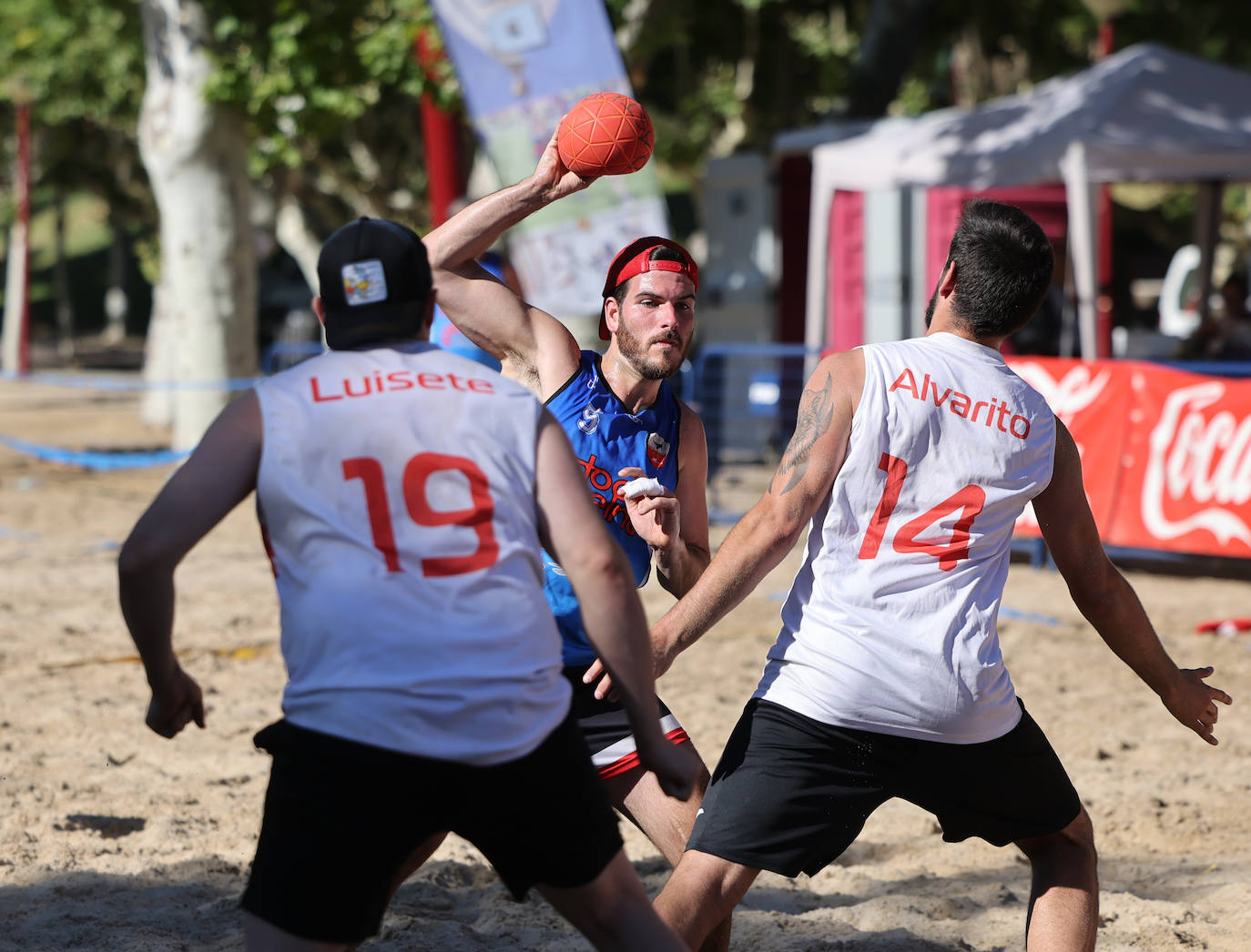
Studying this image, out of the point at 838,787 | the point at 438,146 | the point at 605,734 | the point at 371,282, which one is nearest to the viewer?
the point at 371,282

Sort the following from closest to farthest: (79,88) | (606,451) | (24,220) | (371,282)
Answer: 1. (371,282)
2. (606,451)
3. (79,88)
4. (24,220)

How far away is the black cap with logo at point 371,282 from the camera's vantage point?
2.34m

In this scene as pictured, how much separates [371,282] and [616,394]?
1279 mm

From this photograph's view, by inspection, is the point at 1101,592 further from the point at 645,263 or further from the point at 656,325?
the point at 645,263

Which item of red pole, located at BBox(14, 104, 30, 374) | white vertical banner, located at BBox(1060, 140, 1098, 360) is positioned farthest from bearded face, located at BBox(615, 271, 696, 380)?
red pole, located at BBox(14, 104, 30, 374)

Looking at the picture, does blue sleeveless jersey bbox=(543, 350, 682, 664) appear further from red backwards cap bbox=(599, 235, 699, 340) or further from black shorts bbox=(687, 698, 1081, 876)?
black shorts bbox=(687, 698, 1081, 876)

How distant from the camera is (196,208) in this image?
13297mm

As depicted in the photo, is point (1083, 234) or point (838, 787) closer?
point (838, 787)

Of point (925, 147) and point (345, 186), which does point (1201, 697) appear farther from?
point (345, 186)

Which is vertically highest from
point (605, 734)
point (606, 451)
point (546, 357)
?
Answer: point (546, 357)

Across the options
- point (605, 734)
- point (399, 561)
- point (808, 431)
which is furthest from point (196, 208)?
point (399, 561)

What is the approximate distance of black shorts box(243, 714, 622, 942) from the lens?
7.27 feet

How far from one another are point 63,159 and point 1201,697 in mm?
32425

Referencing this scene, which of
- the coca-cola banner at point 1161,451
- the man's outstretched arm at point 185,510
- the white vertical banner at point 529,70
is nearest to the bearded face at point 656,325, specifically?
the man's outstretched arm at point 185,510
